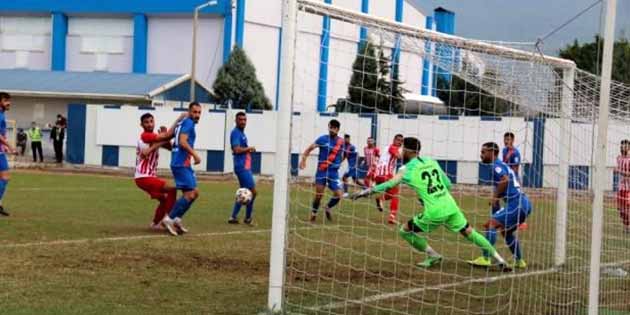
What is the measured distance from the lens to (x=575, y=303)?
36.8ft

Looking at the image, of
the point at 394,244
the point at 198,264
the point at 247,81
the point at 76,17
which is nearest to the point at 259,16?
the point at 247,81

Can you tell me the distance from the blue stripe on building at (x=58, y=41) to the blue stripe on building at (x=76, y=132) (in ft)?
52.3

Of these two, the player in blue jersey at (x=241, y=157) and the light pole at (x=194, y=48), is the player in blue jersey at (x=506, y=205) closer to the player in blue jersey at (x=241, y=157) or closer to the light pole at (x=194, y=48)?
the player in blue jersey at (x=241, y=157)

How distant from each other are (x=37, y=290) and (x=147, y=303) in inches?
46.6

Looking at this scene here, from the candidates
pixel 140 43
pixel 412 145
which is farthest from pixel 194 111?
pixel 140 43

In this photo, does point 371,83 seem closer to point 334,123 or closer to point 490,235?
point 490,235

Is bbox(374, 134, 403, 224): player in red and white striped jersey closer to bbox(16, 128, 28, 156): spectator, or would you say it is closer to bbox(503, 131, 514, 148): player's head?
bbox(503, 131, 514, 148): player's head

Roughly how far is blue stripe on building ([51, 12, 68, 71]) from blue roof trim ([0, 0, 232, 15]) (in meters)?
0.52

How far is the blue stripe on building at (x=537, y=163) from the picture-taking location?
13.8m

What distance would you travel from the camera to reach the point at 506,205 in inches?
527

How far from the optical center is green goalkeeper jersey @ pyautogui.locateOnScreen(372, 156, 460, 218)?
1199cm

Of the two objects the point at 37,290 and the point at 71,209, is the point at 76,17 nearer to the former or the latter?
the point at 71,209

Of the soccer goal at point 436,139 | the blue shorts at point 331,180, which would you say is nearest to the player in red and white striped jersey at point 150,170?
the soccer goal at point 436,139

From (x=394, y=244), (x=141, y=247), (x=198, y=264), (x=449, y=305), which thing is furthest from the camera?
(x=394, y=244)
